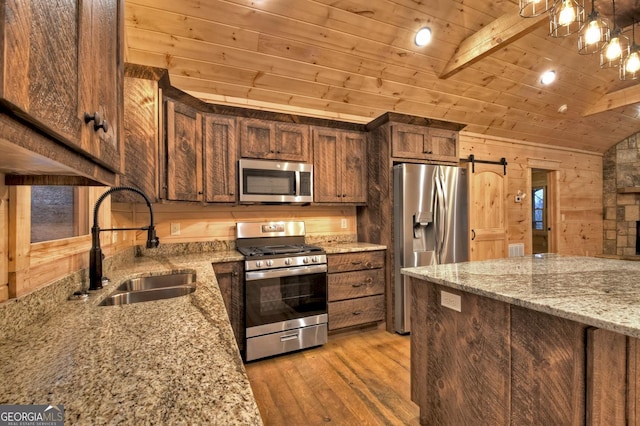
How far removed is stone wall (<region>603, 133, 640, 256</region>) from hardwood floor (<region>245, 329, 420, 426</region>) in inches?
235

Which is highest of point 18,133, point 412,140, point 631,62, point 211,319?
point 631,62

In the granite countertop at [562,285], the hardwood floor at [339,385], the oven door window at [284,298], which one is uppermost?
the granite countertop at [562,285]

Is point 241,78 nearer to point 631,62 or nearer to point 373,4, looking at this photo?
point 373,4

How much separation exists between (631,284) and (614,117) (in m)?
5.51

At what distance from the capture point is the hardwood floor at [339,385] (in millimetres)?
1777

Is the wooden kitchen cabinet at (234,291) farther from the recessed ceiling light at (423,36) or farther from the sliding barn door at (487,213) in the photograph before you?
the sliding barn door at (487,213)

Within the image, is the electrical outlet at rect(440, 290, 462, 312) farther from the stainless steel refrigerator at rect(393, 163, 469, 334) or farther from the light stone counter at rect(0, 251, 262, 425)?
the stainless steel refrigerator at rect(393, 163, 469, 334)

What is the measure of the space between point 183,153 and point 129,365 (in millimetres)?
2041

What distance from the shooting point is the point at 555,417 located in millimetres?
1040

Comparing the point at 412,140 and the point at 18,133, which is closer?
the point at 18,133

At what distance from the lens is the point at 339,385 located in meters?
2.09

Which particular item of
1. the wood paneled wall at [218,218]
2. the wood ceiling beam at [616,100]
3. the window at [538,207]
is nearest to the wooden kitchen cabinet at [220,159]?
the wood paneled wall at [218,218]

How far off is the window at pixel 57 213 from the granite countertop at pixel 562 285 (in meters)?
1.76

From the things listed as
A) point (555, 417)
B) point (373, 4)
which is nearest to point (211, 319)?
point (555, 417)
